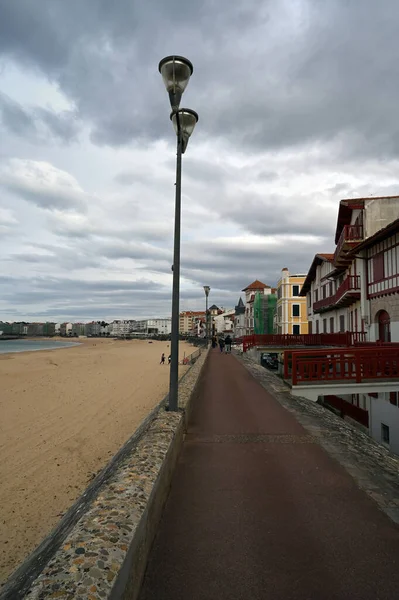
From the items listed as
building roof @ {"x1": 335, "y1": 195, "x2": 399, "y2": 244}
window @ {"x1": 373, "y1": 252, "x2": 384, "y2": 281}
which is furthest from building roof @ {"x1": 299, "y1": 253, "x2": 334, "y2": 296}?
window @ {"x1": 373, "y1": 252, "x2": 384, "y2": 281}

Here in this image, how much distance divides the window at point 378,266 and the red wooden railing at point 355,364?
5.78 m

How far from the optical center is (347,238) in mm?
17781

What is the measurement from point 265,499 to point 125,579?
235 centimetres

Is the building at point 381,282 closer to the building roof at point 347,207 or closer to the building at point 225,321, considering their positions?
the building roof at point 347,207

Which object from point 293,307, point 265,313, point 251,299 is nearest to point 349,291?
point 293,307

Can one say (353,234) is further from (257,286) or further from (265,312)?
(257,286)

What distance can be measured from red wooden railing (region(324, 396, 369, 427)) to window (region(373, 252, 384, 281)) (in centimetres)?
566

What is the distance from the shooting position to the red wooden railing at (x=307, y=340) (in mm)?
19059

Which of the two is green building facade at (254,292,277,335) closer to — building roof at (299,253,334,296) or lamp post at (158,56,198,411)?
building roof at (299,253,334,296)

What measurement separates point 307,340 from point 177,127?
21131 millimetres

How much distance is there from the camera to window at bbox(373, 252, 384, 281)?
47.8ft

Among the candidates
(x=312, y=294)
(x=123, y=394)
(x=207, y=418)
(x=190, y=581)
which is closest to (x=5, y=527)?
(x=190, y=581)

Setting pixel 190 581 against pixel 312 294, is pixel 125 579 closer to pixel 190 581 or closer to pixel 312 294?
pixel 190 581

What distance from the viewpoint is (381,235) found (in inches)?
541
